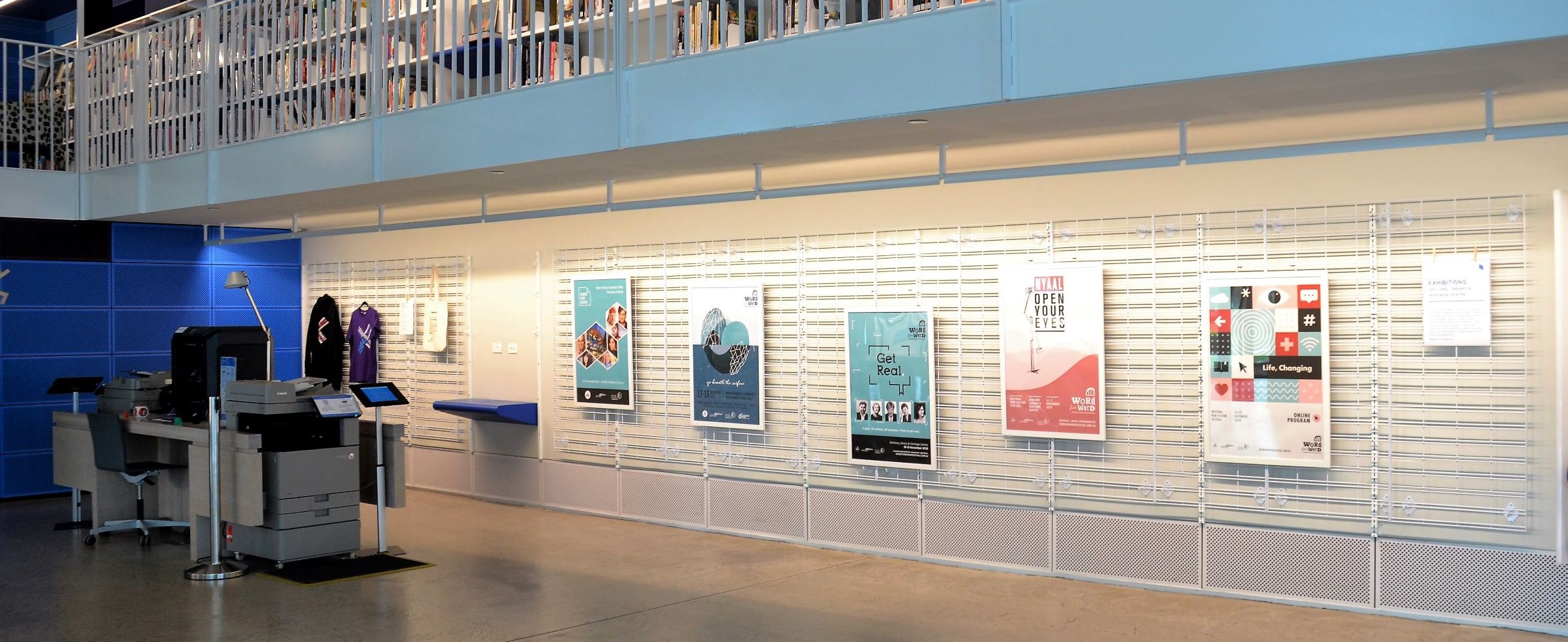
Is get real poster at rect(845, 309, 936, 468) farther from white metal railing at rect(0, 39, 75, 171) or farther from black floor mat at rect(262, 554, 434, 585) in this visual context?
white metal railing at rect(0, 39, 75, 171)

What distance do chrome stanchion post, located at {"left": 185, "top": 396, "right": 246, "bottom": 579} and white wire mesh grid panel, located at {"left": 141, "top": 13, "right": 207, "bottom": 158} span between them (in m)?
3.17

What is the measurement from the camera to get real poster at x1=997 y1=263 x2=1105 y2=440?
659cm

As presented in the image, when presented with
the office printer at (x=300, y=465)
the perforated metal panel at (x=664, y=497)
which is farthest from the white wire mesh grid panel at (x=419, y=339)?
the office printer at (x=300, y=465)

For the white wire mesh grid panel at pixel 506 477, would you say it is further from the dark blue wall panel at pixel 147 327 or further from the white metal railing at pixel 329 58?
the dark blue wall panel at pixel 147 327

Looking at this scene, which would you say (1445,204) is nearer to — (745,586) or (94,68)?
(745,586)

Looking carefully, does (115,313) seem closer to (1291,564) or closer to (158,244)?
(158,244)

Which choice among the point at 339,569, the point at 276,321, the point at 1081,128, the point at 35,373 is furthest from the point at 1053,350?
the point at 35,373

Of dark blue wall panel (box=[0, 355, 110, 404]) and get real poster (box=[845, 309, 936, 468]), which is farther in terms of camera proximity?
dark blue wall panel (box=[0, 355, 110, 404])

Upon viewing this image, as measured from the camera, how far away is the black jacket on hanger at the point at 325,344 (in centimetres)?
1126

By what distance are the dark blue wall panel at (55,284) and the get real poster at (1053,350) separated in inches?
336

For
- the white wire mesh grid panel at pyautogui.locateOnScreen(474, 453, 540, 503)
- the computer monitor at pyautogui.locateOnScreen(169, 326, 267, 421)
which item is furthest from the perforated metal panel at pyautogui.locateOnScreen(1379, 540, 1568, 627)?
the computer monitor at pyautogui.locateOnScreen(169, 326, 267, 421)

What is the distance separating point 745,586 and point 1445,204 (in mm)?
4201

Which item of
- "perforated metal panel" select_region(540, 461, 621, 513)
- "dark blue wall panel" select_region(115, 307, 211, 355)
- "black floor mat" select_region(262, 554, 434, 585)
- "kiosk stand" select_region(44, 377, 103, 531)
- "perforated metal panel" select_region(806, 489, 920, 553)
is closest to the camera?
"black floor mat" select_region(262, 554, 434, 585)

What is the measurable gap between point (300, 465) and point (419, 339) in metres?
3.51
